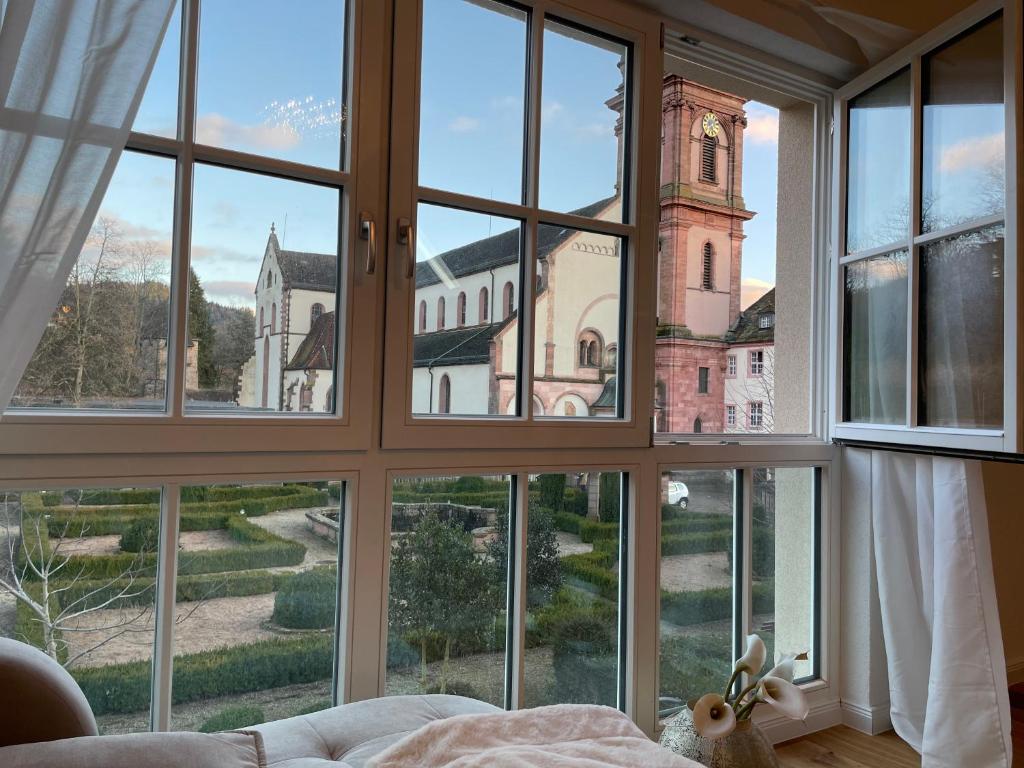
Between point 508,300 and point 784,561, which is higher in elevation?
point 508,300

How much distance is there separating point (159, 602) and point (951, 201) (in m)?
2.15

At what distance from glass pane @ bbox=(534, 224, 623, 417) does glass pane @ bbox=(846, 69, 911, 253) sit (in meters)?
0.85

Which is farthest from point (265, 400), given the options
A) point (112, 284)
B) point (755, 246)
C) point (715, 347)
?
point (755, 246)

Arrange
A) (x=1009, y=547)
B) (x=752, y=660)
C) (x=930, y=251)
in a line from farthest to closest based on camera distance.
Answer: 1. (x=1009, y=547)
2. (x=930, y=251)
3. (x=752, y=660)

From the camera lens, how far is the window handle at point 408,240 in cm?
166

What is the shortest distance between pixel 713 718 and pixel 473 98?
1515 millimetres

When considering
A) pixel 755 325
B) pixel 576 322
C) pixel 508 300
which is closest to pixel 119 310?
pixel 508 300

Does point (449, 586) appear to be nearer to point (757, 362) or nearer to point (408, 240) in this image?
point (408, 240)

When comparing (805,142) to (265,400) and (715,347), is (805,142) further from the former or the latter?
(265,400)

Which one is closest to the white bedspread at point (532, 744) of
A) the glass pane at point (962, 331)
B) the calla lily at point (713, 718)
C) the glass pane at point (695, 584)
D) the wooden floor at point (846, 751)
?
the calla lily at point (713, 718)

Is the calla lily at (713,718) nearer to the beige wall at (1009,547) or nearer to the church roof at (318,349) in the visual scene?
the church roof at (318,349)

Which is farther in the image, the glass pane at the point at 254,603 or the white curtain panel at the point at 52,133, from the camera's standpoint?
the glass pane at the point at 254,603

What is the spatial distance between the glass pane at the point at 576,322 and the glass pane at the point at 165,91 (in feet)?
2.82

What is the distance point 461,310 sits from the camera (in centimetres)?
179
